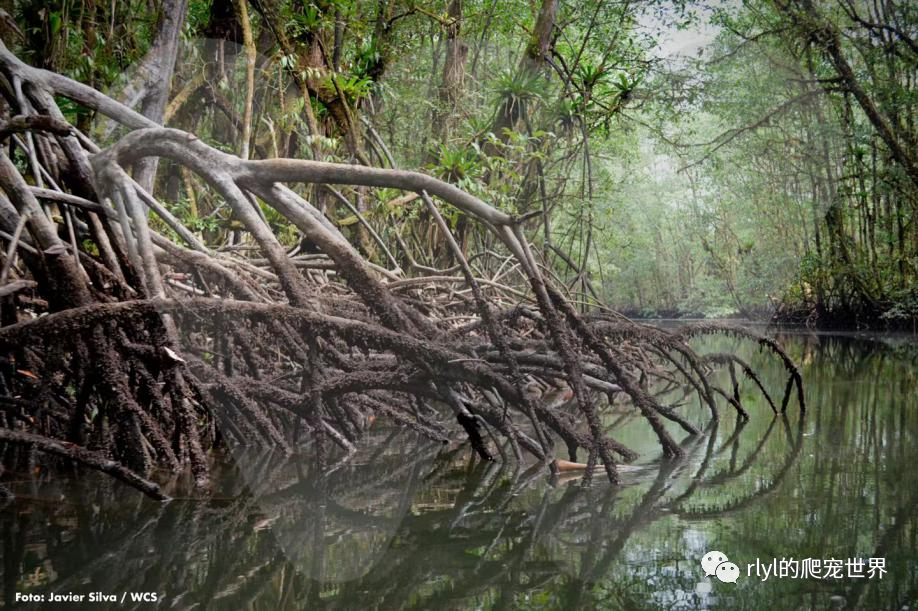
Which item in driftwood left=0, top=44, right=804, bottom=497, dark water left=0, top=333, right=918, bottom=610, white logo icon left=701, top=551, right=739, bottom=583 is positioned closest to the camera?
dark water left=0, top=333, right=918, bottom=610

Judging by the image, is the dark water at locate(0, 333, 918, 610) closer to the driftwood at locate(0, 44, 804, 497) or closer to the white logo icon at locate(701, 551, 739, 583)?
the white logo icon at locate(701, 551, 739, 583)

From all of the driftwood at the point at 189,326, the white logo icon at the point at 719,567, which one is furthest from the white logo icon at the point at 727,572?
the driftwood at the point at 189,326

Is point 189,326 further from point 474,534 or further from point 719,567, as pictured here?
point 719,567

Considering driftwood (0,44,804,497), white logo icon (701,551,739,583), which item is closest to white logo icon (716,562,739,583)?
white logo icon (701,551,739,583)

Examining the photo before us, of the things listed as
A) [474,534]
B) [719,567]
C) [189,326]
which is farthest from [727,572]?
[189,326]

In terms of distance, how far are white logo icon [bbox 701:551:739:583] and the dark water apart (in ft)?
0.07

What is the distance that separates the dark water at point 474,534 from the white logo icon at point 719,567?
0.02m

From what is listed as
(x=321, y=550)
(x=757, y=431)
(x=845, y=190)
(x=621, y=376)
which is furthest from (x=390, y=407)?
(x=845, y=190)

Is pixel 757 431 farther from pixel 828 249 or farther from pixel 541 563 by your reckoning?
pixel 828 249

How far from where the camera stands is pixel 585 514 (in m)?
1.93

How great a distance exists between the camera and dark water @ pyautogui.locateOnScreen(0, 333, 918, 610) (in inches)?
54.1

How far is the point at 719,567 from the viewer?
1.53 meters

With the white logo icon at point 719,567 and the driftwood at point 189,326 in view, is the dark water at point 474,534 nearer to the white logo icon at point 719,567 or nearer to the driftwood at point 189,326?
the white logo icon at point 719,567

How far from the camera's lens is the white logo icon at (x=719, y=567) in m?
1.48
